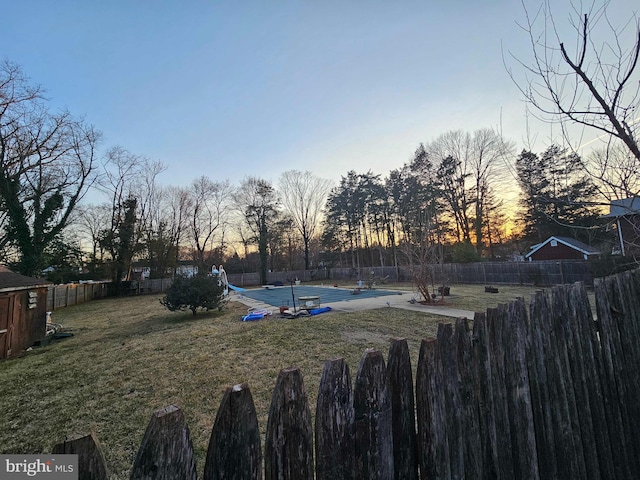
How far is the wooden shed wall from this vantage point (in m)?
6.11

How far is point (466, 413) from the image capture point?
115cm

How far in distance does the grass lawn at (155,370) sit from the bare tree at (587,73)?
3619 mm

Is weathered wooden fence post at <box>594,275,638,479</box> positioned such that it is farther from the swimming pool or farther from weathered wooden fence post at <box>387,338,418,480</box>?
the swimming pool

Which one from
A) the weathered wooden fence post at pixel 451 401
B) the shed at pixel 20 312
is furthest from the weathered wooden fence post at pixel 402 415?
the shed at pixel 20 312

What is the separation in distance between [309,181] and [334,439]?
101ft

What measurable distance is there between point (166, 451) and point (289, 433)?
0.34 meters

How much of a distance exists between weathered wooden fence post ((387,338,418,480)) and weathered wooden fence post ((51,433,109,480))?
861 millimetres

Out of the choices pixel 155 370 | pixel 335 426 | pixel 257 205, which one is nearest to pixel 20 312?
pixel 155 370

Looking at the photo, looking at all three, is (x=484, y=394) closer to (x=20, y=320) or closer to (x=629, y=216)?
(x=629, y=216)

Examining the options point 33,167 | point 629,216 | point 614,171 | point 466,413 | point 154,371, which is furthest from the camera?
point 33,167

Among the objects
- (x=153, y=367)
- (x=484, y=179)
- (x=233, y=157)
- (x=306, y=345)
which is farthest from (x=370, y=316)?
(x=484, y=179)

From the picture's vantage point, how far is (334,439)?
2.95 feet

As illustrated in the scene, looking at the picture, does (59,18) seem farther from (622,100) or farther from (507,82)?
(622,100)

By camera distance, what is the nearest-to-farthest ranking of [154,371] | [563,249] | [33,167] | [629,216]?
[629,216] → [154,371] → [33,167] → [563,249]
